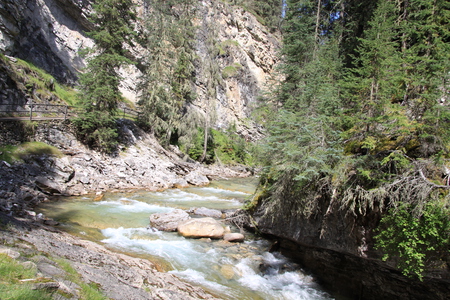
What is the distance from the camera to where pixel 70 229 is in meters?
8.28

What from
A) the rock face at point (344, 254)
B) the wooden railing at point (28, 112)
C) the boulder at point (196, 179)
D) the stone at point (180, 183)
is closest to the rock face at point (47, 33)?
the wooden railing at point (28, 112)

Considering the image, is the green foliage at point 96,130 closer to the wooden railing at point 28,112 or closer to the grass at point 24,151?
the wooden railing at point 28,112

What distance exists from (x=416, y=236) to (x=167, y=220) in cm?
845

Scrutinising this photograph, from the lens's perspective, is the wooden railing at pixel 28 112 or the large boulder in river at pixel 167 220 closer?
the large boulder in river at pixel 167 220

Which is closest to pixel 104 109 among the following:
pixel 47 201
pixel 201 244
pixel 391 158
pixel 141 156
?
pixel 141 156

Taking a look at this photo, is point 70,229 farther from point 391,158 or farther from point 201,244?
point 391,158

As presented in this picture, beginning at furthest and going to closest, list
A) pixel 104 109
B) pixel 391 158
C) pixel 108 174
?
pixel 104 109 < pixel 108 174 < pixel 391 158

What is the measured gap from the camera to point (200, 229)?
9656mm

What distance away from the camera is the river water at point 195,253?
6.71 m

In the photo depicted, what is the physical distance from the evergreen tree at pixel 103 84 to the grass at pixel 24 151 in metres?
2.83

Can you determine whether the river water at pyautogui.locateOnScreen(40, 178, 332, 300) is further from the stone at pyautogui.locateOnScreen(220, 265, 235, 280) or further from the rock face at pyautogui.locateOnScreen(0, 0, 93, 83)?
the rock face at pyautogui.locateOnScreen(0, 0, 93, 83)

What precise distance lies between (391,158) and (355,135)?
4.58ft

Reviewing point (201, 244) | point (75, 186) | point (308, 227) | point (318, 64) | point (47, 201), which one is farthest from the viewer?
point (75, 186)

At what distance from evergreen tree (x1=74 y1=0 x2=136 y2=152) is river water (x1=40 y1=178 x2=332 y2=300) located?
620 cm
